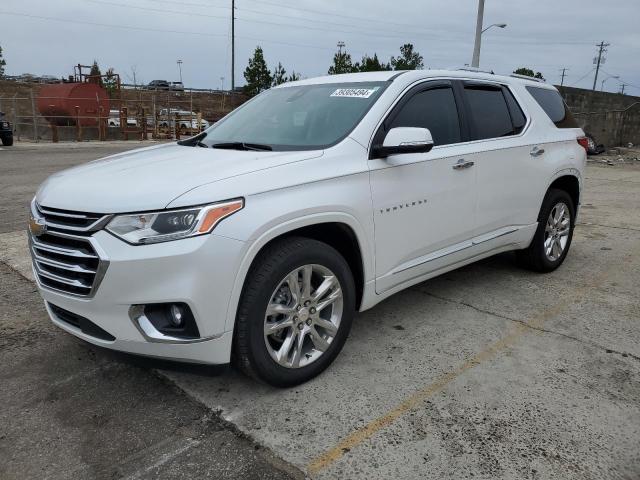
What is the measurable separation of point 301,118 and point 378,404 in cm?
193

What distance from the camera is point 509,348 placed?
3.56 m

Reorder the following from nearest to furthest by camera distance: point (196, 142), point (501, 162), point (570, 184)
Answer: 1. point (196, 142)
2. point (501, 162)
3. point (570, 184)

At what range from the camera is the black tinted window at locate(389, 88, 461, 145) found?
361cm

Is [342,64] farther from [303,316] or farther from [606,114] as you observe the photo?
[303,316]

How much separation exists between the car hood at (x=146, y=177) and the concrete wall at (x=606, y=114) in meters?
19.5

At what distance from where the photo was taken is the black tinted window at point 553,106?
4.95m

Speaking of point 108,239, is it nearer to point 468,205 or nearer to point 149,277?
point 149,277

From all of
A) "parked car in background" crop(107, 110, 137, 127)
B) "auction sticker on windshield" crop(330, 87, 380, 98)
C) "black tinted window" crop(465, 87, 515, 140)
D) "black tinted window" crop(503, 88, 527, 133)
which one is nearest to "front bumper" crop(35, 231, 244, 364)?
"auction sticker on windshield" crop(330, 87, 380, 98)

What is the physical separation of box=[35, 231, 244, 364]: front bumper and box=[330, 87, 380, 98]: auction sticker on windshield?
158 cm

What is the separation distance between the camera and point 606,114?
21.1 meters

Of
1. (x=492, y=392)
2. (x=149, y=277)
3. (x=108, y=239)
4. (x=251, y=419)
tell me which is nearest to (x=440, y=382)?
(x=492, y=392)

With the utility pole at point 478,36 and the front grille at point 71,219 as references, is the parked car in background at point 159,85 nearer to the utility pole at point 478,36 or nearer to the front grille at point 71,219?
the utility pole at point 478,36

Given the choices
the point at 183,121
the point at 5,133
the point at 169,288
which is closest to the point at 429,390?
the point at 169,288

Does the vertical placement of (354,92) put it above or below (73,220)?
above
